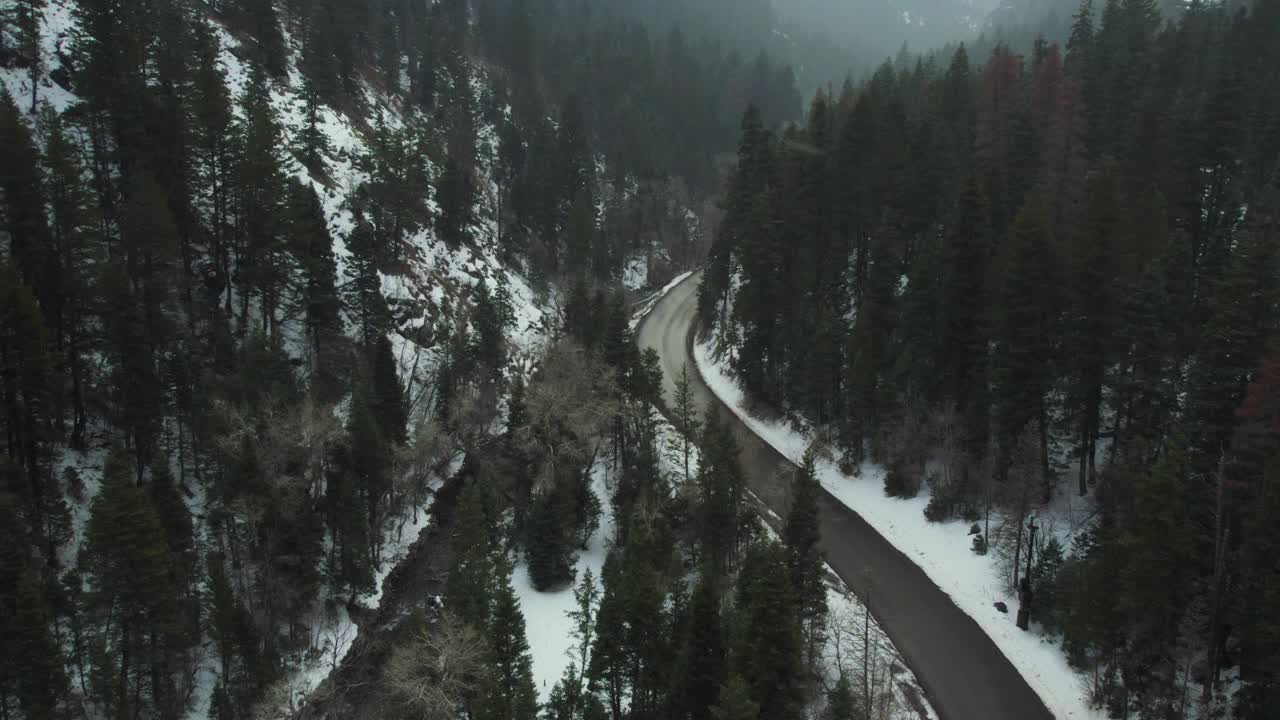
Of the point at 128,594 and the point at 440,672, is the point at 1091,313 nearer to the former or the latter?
the point at 440,672

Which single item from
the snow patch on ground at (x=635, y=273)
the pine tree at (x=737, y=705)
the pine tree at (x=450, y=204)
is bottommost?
the pine tree at (x=737, y=705)

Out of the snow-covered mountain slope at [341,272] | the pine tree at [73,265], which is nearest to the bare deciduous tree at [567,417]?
the snow-covered mountain slope at [341,272]

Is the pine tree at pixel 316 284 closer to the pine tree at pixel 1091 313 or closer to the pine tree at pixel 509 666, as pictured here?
the pine tree at pixel 509 666

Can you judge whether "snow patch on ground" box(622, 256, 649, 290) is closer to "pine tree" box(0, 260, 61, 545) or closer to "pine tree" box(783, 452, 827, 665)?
"pine tree" box(783, 452, 827, 665)

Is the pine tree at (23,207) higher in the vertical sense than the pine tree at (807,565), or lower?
higher

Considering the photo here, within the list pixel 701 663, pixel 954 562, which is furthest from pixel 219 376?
pixel 954 562

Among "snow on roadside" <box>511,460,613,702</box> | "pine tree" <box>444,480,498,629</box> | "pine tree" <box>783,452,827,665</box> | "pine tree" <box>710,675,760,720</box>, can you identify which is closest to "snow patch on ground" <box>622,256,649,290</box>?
"snow on roadside" <box>511,460,613,702</box>

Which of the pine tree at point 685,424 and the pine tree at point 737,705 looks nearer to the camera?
the pine tree at point 737,705
